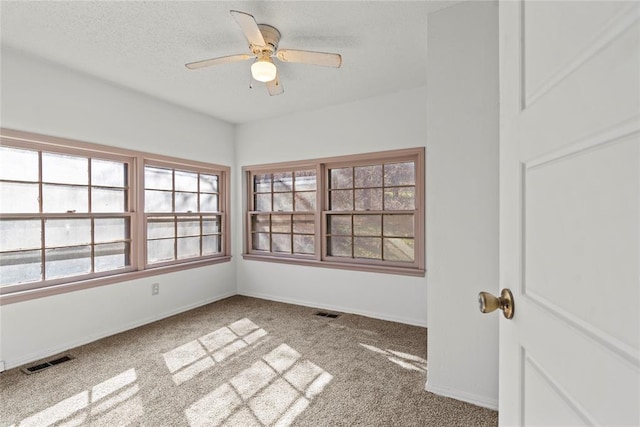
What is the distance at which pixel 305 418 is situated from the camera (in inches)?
74.5

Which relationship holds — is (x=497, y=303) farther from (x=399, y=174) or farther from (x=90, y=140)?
(x=90, y=140)

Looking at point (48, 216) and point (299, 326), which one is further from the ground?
point (48, 216)

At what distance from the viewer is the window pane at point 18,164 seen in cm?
264

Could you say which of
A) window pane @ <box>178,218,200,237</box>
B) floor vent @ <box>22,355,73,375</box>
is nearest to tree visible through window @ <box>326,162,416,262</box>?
window pane @ <box>178,218,200,237</box>

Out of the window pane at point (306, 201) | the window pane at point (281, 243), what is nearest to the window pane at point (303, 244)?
the window pane at point (281, 243)

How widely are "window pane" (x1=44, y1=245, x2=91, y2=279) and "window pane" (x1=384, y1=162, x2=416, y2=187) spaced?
3.32 m

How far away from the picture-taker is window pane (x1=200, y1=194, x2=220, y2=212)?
445 cm

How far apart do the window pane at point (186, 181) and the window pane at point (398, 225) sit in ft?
8.68

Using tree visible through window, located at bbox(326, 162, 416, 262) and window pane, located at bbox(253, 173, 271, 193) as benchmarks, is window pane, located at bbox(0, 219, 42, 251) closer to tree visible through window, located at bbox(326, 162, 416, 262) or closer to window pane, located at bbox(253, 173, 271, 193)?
window pane, located at bbox(253, 173, 271, 193)

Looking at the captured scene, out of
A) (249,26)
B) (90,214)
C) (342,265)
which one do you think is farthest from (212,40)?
(342,265)
